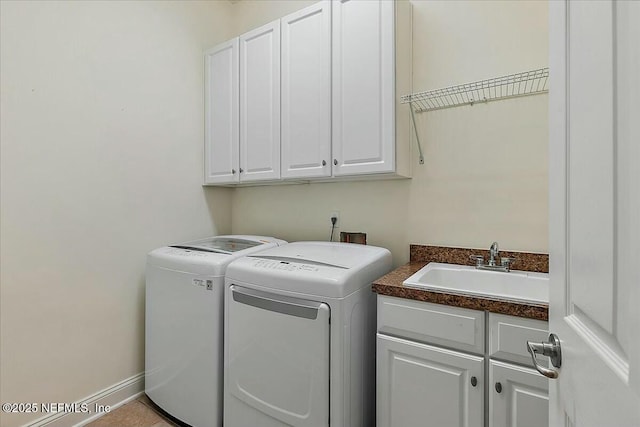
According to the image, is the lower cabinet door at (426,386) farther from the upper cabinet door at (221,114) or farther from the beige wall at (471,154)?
the upper cabinet door at (221,114)

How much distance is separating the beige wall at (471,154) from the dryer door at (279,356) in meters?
0.84

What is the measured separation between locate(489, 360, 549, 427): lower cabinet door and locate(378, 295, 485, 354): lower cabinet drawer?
99mm

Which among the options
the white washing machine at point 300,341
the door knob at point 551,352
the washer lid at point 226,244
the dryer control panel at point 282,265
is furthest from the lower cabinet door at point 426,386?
the washer lid at point 226,244

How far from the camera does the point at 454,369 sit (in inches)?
46.0

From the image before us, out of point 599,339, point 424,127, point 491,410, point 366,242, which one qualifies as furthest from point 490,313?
point 424,127

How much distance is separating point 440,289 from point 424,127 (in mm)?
1022

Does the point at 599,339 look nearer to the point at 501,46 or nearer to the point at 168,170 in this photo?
the point at 501,46

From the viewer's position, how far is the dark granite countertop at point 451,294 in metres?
1.05

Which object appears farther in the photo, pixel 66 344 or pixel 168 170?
pixel 168 170

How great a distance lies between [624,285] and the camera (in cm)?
41

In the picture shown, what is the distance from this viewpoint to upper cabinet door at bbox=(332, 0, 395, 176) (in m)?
1.59

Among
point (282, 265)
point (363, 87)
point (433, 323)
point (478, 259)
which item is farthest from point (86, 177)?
point (478, 259)

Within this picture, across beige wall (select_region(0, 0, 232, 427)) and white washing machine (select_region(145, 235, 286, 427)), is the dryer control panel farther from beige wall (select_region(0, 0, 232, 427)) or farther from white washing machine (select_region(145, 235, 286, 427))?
beige wall (select_region(0, 0, 232, 427))

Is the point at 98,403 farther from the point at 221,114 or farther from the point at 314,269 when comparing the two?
the point at 221,114
